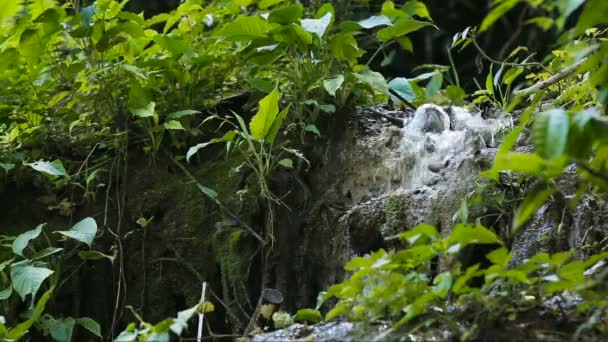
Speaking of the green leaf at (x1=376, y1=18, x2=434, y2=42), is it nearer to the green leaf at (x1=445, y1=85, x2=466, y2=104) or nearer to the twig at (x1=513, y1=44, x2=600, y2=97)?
the green leaf at (x1=445, y1=85, x2=466, y2=104)

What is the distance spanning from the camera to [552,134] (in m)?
1.26

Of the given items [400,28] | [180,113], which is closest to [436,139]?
[400,28]

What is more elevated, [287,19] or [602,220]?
[287,19]

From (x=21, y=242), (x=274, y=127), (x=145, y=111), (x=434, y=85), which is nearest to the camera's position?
(x=21, y=242)

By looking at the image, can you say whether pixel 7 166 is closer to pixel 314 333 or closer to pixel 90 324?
pixel 90 324

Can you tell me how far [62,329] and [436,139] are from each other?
1379mm

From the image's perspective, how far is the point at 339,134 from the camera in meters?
2.87

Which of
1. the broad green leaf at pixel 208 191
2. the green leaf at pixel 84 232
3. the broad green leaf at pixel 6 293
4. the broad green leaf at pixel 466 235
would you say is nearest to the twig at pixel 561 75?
the broad green leaf at pixel 466 235

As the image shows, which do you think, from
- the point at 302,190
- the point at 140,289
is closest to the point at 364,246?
the point at 302,190

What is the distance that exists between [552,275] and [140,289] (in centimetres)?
154

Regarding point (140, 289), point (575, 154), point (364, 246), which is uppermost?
point (575, 154)

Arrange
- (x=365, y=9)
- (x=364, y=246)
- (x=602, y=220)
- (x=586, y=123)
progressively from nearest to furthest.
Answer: (x=586, y=123) → (x=602, y=220) → (x=364, y=246) → (x=365, y=9)

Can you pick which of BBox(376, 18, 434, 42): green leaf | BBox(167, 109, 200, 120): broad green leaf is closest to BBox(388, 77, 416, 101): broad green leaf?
BBox(376, 18, 434, 42): green leaf

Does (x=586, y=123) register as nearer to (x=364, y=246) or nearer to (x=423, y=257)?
(x=423, y=257)
